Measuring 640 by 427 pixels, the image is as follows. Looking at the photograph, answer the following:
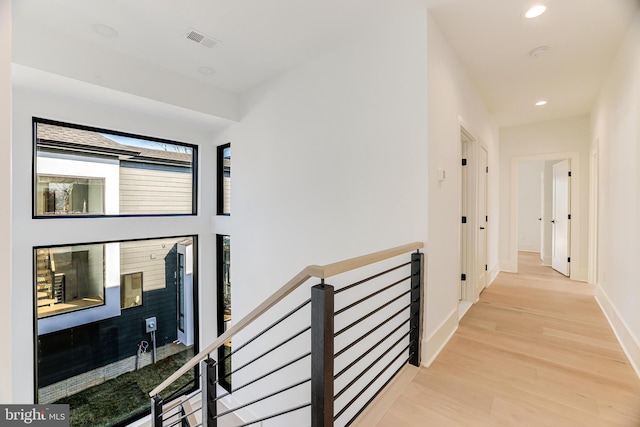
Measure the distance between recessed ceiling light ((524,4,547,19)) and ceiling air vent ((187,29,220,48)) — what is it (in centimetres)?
269

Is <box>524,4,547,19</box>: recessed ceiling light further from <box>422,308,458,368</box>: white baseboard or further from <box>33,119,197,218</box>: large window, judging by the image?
<box>33,119,197,218</box>: large window

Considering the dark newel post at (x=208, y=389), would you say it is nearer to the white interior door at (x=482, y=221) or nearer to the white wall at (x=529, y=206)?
the white interior door at (x=482, y=221)

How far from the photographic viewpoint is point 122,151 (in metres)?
3.79

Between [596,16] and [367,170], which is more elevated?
[596,16]

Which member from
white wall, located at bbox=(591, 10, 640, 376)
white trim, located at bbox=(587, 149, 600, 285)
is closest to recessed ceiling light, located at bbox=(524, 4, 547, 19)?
white wall, located at bbox=(591, 10, 640, 376)

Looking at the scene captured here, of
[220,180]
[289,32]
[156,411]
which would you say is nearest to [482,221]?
[289,32]

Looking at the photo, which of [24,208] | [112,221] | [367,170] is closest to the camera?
[367,170]

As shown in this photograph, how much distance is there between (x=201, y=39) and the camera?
9.03ft

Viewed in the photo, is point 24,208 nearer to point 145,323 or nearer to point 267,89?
point 145,323

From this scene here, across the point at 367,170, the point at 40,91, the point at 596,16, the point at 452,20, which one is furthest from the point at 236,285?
the point at 596,16

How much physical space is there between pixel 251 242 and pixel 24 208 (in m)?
2.34

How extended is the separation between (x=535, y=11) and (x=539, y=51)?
723 millimetres

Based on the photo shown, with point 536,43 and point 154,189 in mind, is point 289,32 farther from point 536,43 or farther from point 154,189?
point 154,189

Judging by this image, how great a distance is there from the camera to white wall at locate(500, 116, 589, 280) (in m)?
4.74
